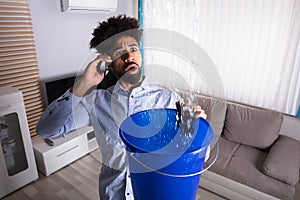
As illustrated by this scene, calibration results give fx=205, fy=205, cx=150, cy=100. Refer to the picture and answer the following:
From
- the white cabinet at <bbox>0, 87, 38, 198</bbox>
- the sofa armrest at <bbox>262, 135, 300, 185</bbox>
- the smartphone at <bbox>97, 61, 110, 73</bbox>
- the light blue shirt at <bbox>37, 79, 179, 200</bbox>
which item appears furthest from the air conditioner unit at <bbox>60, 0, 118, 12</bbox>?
the sofa armrest at <bbox>262, 135, 300, 185</bbox>

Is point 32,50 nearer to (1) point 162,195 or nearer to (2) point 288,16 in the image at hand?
(1) point 162,195

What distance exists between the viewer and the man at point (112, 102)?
26.1 inches

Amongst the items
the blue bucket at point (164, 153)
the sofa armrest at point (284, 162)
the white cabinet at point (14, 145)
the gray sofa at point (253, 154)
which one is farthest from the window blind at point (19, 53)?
the sofa armrest at point (284, 162)

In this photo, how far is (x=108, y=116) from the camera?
0.78 m

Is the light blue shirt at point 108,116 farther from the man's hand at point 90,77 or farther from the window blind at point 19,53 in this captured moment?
the window blind at point 19,53

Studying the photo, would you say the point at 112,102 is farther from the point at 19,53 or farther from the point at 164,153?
the point at 19,53

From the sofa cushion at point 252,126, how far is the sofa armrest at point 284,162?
101mm

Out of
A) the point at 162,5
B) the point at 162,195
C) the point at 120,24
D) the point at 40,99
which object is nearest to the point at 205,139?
the point at 162,195

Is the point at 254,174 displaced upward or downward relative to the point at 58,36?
downward

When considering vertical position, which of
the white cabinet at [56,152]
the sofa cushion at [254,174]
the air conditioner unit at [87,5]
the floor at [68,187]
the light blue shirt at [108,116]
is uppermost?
the air conditioner unit at [87,5]

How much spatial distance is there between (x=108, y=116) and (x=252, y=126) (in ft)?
4.86

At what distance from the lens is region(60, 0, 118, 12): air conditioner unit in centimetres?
195

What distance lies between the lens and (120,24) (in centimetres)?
81

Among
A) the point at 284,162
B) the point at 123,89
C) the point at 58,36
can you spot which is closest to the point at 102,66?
the point at 123,89
